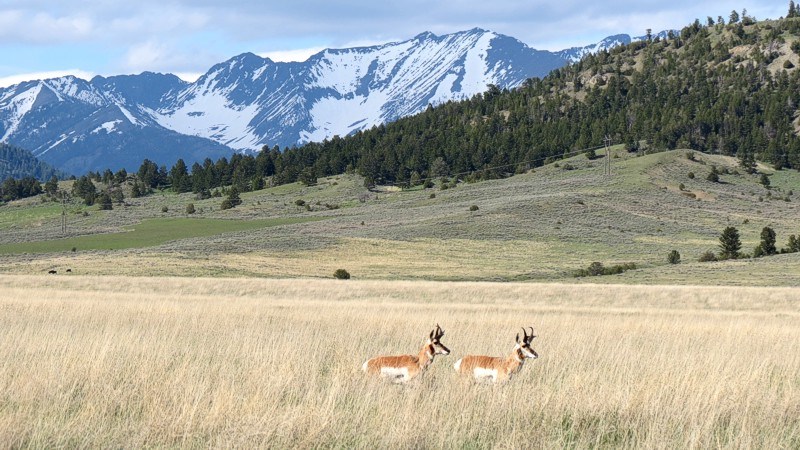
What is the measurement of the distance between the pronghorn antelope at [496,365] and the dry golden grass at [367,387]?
22 cm

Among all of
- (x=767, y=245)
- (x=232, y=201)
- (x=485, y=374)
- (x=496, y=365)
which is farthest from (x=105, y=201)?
(x=485, y=374)

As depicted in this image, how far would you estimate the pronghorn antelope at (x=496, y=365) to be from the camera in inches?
505

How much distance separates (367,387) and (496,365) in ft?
6.08

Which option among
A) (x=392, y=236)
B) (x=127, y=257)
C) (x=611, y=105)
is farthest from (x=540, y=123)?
(x=127, y=257)

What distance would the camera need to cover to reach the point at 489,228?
3976 inches

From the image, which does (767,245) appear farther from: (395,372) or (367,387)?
(367,387)

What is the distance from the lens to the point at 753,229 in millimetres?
105938

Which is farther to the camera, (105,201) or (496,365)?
(105,201)

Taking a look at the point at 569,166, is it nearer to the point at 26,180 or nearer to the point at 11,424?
the point at 26,180

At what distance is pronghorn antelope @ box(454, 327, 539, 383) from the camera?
42.1ft

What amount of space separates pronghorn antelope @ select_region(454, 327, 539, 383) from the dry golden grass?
22 cm

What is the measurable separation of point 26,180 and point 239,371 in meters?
197

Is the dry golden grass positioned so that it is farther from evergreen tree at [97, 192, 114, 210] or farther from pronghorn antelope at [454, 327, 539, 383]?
evergreen tree at [97, 192, 114, 210]

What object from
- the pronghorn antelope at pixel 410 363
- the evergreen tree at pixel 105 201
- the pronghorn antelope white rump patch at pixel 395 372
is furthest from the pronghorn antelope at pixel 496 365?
the evergreen tree at pixel 105 201
